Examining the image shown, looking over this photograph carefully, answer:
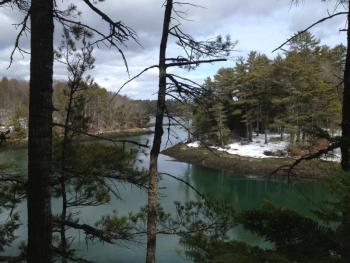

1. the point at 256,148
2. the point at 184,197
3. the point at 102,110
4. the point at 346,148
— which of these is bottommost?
the point at 184,197

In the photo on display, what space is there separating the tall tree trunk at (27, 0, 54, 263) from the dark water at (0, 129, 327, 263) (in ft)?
11.1

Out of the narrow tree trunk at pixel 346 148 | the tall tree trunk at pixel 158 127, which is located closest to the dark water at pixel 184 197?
the tall tree trunk at pixel 158 127

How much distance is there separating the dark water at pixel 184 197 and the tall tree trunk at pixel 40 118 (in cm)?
339

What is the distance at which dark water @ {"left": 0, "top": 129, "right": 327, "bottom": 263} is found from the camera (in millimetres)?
15207

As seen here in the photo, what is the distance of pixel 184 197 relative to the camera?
24.8 meters

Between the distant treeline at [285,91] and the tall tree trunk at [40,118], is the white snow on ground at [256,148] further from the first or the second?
the tall tree trunk at [40,118]

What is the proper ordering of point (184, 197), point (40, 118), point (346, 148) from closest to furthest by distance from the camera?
1. point (40, 118)
2. point (346, 148)
3. point (184, 197)

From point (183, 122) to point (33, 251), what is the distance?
11.1 feet

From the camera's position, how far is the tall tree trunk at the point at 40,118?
3.22 m

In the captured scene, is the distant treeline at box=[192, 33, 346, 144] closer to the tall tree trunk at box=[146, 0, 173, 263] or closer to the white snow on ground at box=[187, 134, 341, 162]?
the white snow on ground at box=[187, 134, 341, 162]

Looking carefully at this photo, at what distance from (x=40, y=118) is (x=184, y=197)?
2206 centimetres

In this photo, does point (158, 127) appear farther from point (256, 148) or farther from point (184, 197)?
point (256, 148)

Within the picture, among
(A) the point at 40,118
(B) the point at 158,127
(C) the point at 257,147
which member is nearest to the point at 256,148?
(C) the point at 257,147

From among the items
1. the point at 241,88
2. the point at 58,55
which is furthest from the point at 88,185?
the point at 241,88
